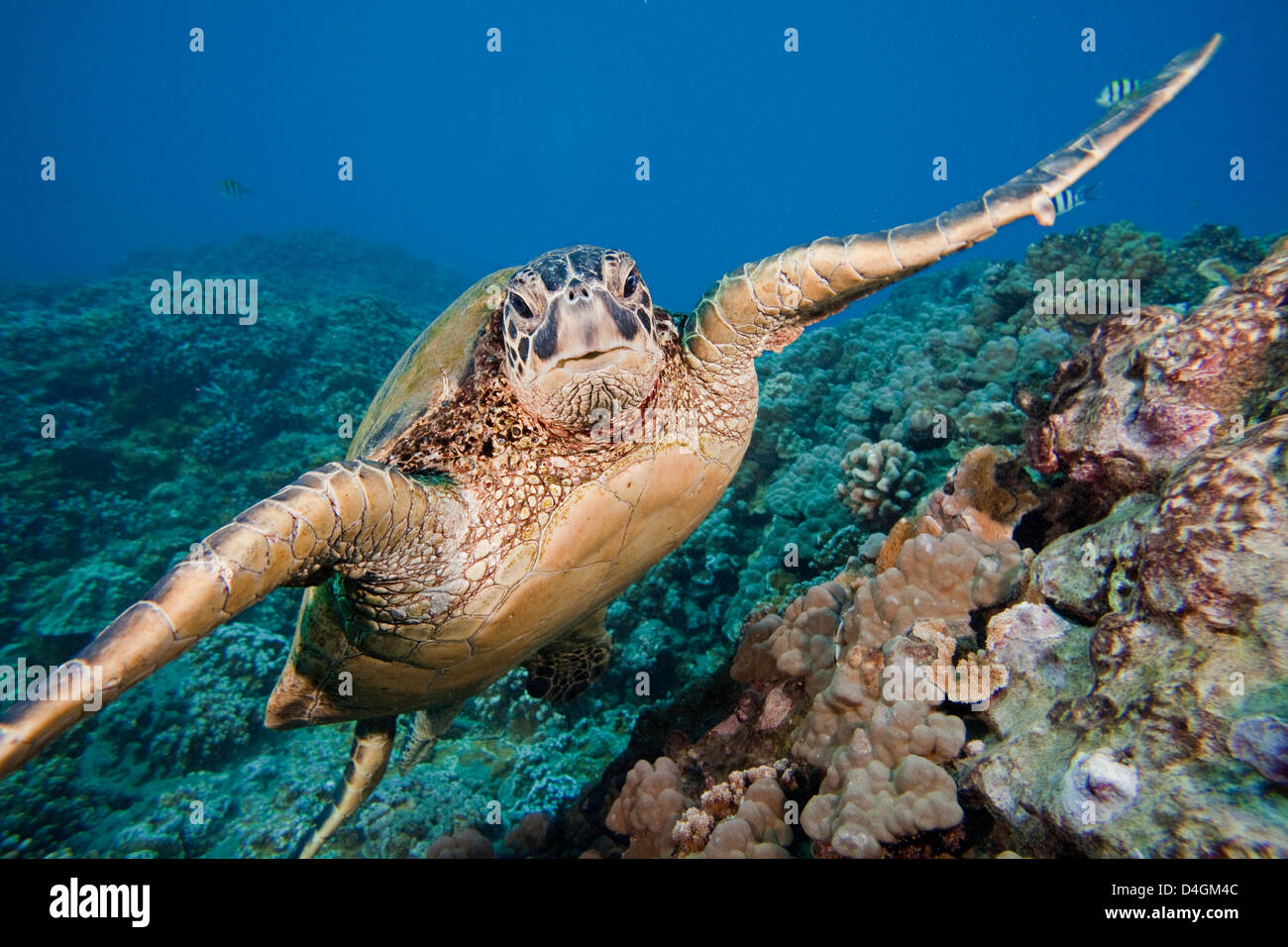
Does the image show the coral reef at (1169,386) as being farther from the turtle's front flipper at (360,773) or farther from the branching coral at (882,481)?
the turtle's front flipper at (360,773)

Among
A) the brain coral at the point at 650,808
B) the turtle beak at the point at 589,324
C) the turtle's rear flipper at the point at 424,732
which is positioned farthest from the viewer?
the turtle's rear flipper at the point at 424,732

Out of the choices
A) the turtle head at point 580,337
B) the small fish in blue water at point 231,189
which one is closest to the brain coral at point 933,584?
the turtle head at point 580,337

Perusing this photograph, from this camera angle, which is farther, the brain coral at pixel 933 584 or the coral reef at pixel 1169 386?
the brain coral at pixel 933 584

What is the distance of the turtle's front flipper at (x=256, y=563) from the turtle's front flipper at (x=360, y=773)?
7.51 ft

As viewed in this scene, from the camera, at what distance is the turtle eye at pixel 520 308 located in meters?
2.23

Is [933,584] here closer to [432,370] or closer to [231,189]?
[432,370]

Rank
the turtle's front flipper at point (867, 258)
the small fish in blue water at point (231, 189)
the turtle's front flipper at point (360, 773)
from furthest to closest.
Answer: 1. the small fish in blue water at point (231, 189)
2. the turtle's front flipper at point (360, 773)
3. the turtle's front flipper at point (867, 258)

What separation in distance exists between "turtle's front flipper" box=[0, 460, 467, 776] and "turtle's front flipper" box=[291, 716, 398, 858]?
2.29 meters

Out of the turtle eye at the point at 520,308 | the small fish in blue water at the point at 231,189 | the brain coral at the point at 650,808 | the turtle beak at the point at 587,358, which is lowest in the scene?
the brain coral at the point at 650,808

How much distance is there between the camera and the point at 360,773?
12.9ft

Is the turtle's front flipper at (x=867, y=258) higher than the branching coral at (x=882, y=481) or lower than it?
higher

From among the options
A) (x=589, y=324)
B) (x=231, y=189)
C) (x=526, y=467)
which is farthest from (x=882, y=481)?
(x=231, y=189)

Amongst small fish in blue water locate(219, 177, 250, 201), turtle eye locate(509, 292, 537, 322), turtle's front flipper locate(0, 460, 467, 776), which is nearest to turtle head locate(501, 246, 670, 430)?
turtle eye locate(509, 292, 537, 322)

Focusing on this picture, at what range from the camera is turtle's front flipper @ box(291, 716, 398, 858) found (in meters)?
3.92
